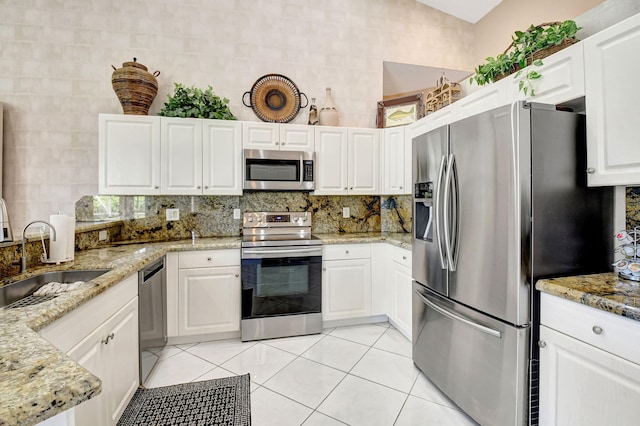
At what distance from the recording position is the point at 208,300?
2617 millimetres

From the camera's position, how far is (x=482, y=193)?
1.57 metres

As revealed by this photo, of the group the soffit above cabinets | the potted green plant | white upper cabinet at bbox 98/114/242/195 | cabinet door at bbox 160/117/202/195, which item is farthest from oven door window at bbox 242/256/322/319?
the soffit above cabinets

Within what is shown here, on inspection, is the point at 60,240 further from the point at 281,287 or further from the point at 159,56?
the point at 159,56

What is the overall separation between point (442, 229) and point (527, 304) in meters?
0.58

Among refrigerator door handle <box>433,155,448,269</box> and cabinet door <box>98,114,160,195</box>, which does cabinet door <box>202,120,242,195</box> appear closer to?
cabinet door <box>98,114,160,195</box>

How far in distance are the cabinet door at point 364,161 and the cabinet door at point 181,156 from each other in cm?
154

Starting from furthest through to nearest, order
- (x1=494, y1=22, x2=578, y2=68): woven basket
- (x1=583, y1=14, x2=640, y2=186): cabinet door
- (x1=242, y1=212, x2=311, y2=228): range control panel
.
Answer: (x1=242, y1=212, x2=311, y2=228): range control panel, (x1=494, y1=22, x2=578, y2=68): woven basket, (x1=583, y1=14, x2=640, y2=186): cabinet door

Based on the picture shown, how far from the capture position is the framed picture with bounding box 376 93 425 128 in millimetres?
3182

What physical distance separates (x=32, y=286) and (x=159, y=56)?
2.52 m

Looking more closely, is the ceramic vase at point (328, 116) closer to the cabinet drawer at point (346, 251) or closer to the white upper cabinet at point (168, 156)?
the white upper cabinet at point (168, 156)

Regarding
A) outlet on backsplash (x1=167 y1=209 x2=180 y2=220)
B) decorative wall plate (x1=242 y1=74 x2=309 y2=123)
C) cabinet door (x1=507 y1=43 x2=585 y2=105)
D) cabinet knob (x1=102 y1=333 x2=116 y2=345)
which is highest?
decorative wall plate (x1=242 y1=74 x2=309 y2=123)

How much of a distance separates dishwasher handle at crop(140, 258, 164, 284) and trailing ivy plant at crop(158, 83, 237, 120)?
140cm

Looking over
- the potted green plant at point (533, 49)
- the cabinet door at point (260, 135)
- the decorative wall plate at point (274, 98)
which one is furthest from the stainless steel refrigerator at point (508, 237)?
the decorative wall plate at point (274, 98)

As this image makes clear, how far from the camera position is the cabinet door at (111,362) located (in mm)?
1256
